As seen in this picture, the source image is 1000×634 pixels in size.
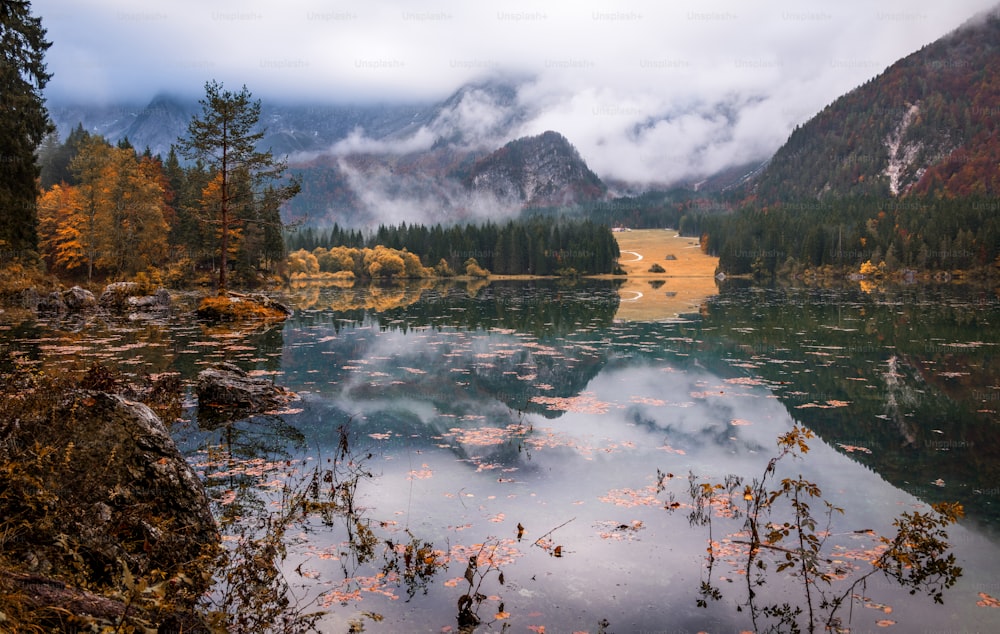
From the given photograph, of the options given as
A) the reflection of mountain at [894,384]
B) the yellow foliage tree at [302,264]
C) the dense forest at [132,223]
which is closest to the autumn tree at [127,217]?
the dense forest at [132,223]

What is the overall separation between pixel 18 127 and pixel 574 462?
4485cm

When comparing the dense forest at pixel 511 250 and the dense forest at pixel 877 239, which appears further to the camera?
the dense forest at pixel 511 250

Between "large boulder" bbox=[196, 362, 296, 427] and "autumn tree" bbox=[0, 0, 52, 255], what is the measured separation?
105 ft

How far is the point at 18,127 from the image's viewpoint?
128ft

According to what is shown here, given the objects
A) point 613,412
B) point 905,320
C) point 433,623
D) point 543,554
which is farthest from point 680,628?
point 905,320

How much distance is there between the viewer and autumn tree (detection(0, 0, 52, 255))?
38844mm

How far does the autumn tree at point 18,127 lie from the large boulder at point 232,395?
32113mm

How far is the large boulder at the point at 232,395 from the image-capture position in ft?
58.9

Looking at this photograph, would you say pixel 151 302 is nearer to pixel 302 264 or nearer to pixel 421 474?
pixel 421 474

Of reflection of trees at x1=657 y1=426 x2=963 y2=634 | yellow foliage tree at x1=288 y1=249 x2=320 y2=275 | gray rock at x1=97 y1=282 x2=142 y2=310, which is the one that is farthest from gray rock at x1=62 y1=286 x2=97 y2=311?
yellow foliage tree at x1=288 y1=249 x2=320 y2=275

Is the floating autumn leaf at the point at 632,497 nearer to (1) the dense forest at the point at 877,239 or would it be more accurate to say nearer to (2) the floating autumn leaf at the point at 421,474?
(2) the floating autumn leaf at the point at 421,474

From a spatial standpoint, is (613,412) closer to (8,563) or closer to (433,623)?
(433,623)

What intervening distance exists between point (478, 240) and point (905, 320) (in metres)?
132

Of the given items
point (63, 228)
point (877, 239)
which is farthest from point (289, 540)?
point (877, 239)
